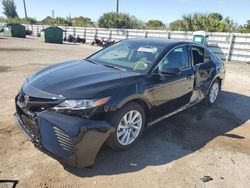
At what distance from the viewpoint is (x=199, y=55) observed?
5230 mm

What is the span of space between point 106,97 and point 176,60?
6.13 ft

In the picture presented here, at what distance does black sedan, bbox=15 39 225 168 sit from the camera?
2.87 m

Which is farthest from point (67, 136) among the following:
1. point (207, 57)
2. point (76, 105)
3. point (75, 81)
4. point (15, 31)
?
point (15, 31)

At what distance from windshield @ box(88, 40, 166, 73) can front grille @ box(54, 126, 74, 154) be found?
1.55 meters

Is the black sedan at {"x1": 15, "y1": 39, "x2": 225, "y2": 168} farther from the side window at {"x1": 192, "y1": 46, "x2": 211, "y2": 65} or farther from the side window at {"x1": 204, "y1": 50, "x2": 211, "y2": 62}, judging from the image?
the side window at {"x1": 204, "y1": 50, "x2": 211, "y2": 62}

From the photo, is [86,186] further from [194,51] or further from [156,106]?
[194,51]

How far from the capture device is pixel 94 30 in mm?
27203

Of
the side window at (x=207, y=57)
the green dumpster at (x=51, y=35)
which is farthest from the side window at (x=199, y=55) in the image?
the green dumpster at (x=51, y=35)

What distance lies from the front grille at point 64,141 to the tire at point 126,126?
572 millimetres

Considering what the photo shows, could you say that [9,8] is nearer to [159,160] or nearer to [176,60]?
[176,60]

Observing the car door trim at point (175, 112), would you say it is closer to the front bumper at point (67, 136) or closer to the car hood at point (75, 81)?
the car hood at point (75, 81)

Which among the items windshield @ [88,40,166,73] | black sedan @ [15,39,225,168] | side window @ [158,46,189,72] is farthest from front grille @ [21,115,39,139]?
side window @ [158,46,189,72]

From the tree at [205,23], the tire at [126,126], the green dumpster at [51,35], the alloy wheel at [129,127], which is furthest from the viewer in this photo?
the green dumpster at [51,35]

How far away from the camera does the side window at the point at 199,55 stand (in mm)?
4991
